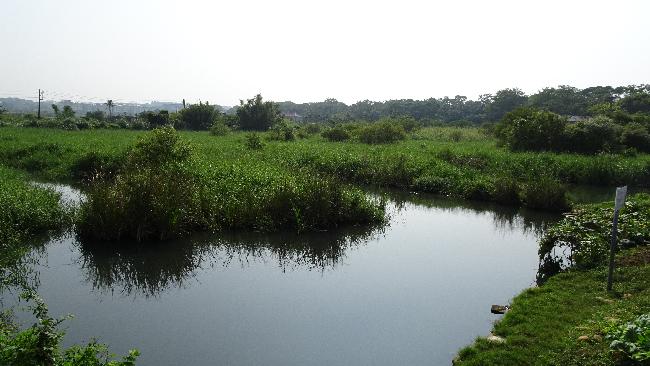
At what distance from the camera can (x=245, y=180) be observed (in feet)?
49.0

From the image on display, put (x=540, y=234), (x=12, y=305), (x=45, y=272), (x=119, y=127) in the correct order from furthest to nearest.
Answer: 1. (x=119, y=127)
2. (x=540, y=234)
3. (x=45, y=272)
4. (x=12, y=305)

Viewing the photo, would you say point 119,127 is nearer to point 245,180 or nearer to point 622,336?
point 245,180

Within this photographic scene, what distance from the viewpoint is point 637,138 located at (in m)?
26.4

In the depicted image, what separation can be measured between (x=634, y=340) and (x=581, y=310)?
2190mm

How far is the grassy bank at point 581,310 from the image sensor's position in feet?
16.8

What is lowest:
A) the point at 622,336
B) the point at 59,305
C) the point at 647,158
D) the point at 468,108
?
the point at 59,305

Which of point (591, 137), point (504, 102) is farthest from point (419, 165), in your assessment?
point (504, 102)

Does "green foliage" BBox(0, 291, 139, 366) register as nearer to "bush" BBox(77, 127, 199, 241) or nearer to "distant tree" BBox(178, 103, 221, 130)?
"bush" BBox(77, 127, 199, 241)

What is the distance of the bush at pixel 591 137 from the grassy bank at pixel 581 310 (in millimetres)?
17616

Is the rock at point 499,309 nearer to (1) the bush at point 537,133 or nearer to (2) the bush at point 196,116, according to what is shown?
(1) the bush at point 537,133

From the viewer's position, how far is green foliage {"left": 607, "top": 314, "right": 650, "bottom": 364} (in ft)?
14.0

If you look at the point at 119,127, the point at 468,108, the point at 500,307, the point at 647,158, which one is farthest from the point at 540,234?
the point at 468,108

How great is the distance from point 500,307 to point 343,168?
1398 centimetres

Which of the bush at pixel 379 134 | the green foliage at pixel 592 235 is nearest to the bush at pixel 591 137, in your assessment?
the bush at pixel 379 134
